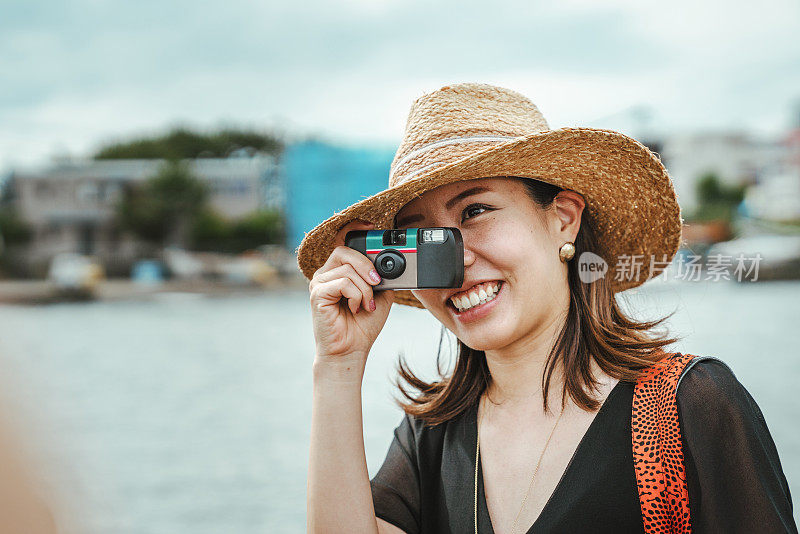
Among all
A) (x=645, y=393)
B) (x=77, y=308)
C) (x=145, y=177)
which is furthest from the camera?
(x=145, y=177)

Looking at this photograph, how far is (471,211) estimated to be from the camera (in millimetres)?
1358

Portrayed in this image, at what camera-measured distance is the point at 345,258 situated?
1.35 meters

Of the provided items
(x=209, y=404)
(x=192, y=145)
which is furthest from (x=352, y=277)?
(x=192, y=145)

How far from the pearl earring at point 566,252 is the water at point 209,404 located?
221 mm

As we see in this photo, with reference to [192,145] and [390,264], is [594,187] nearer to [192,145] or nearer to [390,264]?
[390,264]

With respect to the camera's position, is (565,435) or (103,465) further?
(103,465)

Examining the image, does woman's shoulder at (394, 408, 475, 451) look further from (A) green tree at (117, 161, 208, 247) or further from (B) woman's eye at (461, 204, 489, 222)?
(A) green tree at (117, 161, 208, 247)

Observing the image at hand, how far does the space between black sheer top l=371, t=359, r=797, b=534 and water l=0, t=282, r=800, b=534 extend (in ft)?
0.92

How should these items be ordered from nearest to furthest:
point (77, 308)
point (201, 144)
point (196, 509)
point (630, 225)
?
point (630, 225) < point (196, 509) < point (77, 308) < point (201, 144)

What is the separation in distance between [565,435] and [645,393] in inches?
6.1

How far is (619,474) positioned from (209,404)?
8969 mm

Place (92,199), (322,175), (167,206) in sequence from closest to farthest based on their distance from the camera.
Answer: (322,175) → (167,206) → (92,199)

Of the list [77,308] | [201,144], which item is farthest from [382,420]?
[201,144]

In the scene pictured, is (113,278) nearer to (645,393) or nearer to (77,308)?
(77,308)
